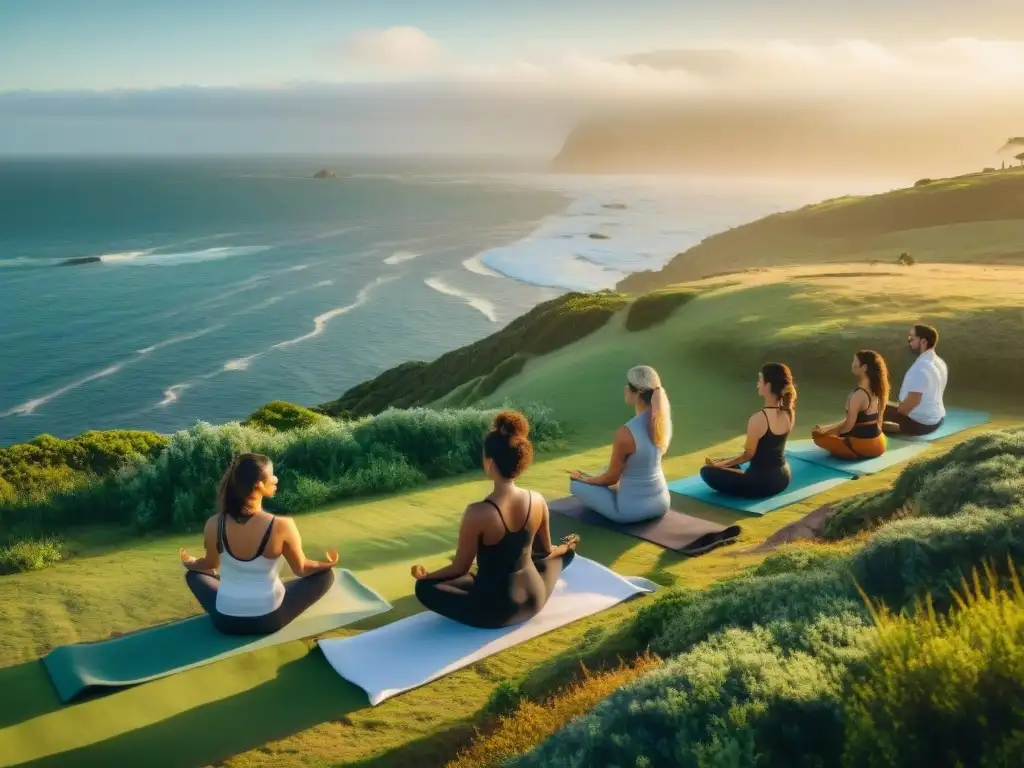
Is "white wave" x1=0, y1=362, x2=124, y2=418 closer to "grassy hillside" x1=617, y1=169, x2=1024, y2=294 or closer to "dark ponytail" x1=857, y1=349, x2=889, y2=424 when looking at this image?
"grassy hillside" x1=617, y1=169, x2=1024, y2=294

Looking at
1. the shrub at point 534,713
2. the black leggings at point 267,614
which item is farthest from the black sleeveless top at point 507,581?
the black leggings at point 267,614

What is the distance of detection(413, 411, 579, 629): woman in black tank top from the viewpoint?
22.0 ft

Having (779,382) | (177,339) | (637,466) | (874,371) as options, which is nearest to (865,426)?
(874,371)

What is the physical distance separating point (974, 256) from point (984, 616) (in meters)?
40.2

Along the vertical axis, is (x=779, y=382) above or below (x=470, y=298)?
above

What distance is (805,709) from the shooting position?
412cm

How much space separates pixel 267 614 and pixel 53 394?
48557 millimetres

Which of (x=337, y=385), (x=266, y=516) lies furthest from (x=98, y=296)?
(x=266, y=516)

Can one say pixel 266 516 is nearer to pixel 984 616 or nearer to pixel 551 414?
pixel 984 616

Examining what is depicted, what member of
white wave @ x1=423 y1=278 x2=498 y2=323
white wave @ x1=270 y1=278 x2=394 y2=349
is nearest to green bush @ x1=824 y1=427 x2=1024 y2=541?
white wave @ x1=270 y1=278 x2=394 y2=349

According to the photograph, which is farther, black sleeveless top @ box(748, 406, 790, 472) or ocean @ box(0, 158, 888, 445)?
ocean @ box(0, 158, 888, 445)

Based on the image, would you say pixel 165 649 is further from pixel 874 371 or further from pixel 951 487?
pixel 874 371

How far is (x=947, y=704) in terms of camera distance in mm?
3770

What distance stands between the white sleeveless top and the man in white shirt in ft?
35.2
